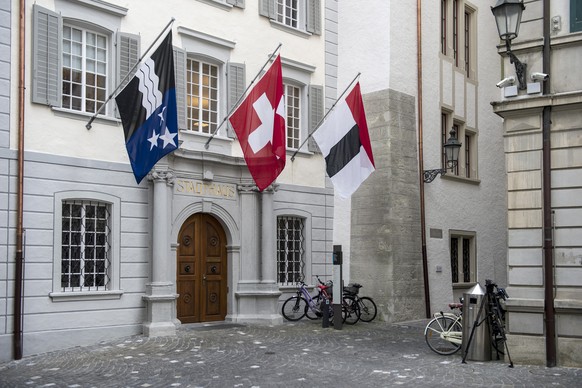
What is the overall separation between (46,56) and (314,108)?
7.25m

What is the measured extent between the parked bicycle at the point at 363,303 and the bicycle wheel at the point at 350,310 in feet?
0.27

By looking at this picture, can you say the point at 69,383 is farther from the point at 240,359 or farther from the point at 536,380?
the point at 536,380

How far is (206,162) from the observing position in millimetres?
15453

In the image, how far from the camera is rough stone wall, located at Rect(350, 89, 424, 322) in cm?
1755

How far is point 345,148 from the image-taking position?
1491cm

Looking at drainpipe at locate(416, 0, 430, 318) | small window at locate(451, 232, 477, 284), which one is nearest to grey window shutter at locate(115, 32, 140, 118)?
drainpipe at locate(416, 0, 430, 318)

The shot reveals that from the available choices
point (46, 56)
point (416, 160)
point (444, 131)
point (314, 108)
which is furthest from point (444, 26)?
point (46, 56)

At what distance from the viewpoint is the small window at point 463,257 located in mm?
20391

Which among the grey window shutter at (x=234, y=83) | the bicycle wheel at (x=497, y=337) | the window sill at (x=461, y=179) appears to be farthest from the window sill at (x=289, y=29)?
the bicycle wheel at (x=497, y=337)

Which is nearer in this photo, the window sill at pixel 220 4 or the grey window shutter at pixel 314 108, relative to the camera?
the window sill at pixel 220 4

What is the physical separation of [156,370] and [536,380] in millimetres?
5527

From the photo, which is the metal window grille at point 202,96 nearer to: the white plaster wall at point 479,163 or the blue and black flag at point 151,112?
the blue and black flag at point 151,112

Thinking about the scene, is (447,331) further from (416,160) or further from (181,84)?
(181,84)

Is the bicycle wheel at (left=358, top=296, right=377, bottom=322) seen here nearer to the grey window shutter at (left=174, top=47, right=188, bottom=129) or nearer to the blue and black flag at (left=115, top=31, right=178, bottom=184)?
the grey window shutter at (left=174, top=47, right=188, bottom=129)
